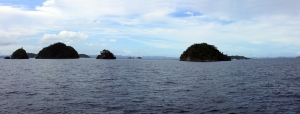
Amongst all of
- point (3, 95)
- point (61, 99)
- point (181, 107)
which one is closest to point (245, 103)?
point (181, 107)

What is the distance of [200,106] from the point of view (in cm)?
2838

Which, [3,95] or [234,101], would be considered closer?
[234,101]

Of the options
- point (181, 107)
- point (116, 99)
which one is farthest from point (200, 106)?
point (116, 99)

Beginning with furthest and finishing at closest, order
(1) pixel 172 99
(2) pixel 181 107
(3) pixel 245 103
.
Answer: (1) pixel 172 99 → (3) pixel 245 103 → (2) pixel 181 107

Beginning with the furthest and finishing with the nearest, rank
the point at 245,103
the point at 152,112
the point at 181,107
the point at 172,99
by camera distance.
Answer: the point at 172,99 → the point at 245,103 → the point at 181,107 → the point at 152,112

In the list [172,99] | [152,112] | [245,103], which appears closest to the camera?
[152,112]

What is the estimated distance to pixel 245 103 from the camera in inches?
1202

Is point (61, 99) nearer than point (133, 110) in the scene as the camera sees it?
No

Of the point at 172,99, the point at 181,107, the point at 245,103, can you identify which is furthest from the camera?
the point at 172,99

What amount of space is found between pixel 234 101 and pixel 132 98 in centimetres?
1472

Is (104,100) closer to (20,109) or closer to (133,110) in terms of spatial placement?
(133,110)

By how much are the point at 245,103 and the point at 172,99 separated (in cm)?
999

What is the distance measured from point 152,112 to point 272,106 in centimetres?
1586

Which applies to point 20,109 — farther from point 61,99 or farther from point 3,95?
point 3,95
